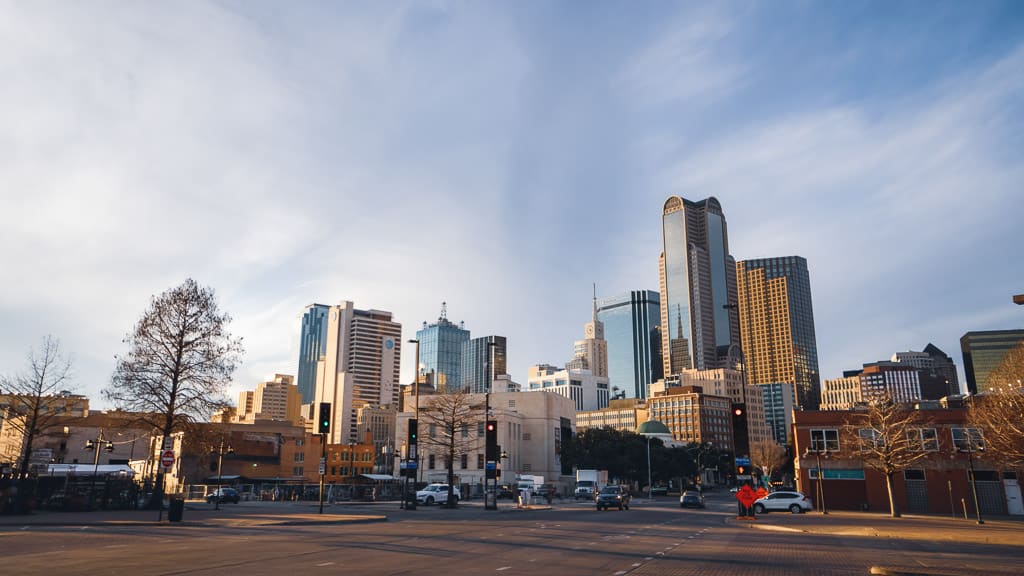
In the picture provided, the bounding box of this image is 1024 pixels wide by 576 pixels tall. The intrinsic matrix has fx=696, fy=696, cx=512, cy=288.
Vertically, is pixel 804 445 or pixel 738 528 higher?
pixel 804 445

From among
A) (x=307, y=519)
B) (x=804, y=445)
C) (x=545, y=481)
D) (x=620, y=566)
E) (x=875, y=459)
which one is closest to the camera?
(x=620, y=566)

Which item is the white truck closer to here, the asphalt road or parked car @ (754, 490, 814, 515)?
parked car @ (754, 490, 814, 515)

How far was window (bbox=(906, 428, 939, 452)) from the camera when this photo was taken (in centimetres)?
5683

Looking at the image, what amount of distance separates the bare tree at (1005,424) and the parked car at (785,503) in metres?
13.1

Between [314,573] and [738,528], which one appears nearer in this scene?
[314,573]

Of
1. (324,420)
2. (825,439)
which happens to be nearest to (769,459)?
(825,439)

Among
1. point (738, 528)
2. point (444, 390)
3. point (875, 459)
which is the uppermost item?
point (444, 390)

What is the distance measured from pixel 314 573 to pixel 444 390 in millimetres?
66228

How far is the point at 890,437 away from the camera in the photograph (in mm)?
57219

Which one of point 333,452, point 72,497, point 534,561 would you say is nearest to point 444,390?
point 72,497

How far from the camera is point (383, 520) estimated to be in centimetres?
3844

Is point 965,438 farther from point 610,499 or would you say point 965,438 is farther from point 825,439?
point 610,499

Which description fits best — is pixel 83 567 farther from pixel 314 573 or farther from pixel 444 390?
pixel 444 390

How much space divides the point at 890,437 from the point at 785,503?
36.5 feet
